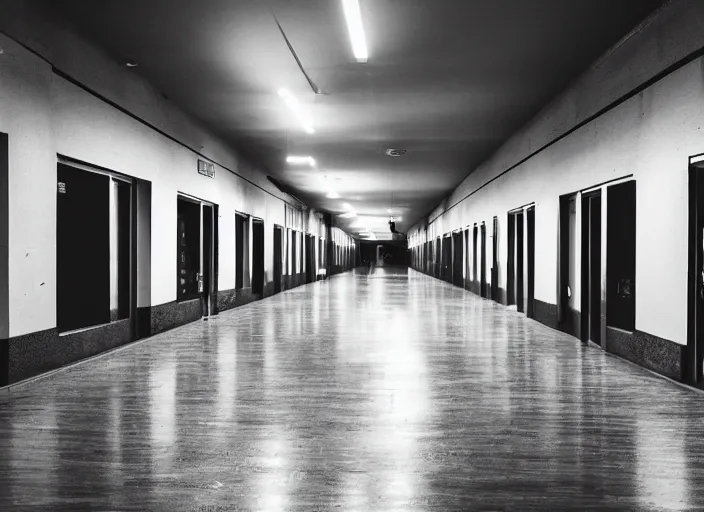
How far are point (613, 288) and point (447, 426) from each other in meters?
4.49

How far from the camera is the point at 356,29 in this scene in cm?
639

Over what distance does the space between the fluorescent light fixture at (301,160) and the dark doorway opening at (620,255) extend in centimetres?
896

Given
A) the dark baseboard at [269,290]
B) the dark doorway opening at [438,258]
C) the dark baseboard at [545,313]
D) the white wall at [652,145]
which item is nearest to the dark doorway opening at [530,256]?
the dark baseboard at [545,313]

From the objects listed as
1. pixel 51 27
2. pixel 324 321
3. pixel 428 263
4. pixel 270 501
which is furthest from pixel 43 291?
pixel 428 263

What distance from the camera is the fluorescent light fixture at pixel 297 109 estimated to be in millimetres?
9246

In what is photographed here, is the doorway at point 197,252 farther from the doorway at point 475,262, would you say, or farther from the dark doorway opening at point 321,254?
the dark doorway opening at point 321,254

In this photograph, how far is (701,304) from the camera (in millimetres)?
5492

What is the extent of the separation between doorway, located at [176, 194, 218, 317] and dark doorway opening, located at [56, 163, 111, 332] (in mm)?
2295

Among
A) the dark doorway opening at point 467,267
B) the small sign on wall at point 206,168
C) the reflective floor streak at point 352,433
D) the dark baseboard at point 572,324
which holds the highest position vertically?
the small sign on wall at point 206,168

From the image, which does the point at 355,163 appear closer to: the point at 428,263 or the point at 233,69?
the point at 233,69

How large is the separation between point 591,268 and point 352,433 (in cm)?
566

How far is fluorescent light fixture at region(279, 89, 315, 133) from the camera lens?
9.25 metres

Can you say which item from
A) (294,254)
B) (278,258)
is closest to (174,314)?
(278,258)

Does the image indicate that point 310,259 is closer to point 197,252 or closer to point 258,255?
point 258,255
